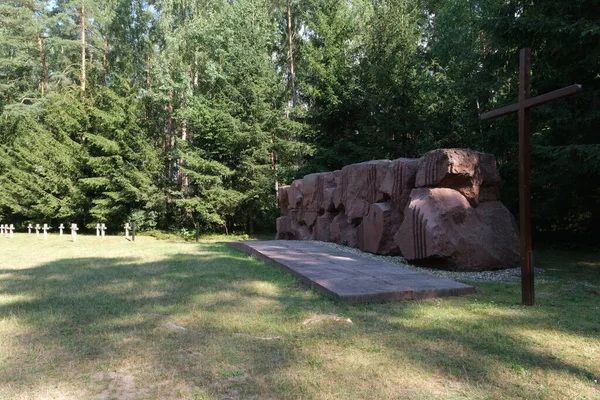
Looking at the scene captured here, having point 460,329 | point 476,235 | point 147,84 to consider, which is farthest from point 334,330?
point 147,84

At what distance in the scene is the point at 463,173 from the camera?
6.50m

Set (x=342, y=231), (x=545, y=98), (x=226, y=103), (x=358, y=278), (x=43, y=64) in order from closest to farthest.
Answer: (x=545, y=98) < (x=358, y=278) < (x=342, y=231) < (x=226, y=103) < (x=43, y=64)

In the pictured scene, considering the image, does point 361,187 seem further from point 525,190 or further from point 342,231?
point 525,190

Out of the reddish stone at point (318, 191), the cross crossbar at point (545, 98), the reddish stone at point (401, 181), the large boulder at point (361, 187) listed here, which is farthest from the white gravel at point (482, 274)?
the reddish stone at point (318, 191)

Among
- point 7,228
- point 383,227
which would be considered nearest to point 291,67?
point 383,227

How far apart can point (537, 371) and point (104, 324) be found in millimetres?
3263

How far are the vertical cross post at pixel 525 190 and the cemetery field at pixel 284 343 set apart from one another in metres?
0.24

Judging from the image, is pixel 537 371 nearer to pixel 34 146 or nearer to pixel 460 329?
pixel 460 329

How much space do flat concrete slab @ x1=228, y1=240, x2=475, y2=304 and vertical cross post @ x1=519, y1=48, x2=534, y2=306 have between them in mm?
689

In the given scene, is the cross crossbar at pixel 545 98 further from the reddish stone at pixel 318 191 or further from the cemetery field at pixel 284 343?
the reddish stone at pixel 318 191

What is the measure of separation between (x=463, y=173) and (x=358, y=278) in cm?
262

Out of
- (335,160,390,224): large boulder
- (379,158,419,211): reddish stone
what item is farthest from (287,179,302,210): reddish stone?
(379,158,419,211): reddish stone

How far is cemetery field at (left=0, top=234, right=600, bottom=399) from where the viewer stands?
238 centimetres

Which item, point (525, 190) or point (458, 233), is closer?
point (525, 190)
